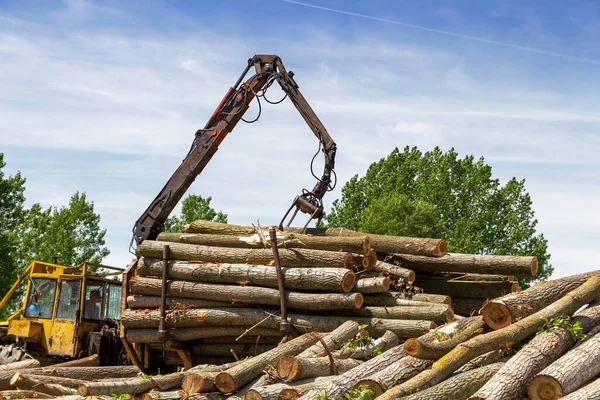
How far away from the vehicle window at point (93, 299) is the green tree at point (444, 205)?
21.7 meters

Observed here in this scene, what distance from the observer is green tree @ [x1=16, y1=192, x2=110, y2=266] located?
38.0 meters

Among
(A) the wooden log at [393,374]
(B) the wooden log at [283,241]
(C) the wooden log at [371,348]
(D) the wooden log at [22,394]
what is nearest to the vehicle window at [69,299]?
(B) the wooden log at [283,241]

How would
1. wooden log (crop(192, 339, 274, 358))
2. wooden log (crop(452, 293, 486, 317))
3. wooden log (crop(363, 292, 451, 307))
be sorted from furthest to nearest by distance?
wooden log (crop(452, 293, 486, 317)) → wooden log (crop(192, 339, 274, 358)) → wooden log (crop(363, 292, 451, 307))

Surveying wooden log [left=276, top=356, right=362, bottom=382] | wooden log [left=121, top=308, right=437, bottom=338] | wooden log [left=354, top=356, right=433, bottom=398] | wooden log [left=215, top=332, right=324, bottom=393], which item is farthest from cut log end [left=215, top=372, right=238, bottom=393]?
wooden log [left=121, top=308, right=437, bottom=338]

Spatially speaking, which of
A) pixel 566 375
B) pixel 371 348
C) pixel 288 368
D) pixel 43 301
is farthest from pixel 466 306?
pixel 43 301

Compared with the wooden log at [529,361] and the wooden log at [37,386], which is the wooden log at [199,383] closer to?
the wooden log at [37,386]

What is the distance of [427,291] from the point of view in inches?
607

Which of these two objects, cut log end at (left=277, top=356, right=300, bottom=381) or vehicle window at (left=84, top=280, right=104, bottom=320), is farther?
vehicle window at (left=84, top=280, right=104, bottom=320)

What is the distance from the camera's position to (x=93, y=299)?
57.3 feet

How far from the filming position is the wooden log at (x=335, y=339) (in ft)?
39.8

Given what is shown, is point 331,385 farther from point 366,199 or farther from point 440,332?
point 366,199

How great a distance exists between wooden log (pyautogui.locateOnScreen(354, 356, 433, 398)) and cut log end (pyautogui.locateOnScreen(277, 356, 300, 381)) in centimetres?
100

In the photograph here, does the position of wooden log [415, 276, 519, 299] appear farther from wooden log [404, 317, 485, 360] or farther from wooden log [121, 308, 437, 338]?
wooden log [404, 317, 485, 360]

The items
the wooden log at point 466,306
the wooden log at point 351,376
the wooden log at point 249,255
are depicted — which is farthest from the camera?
the wooden log at point 466,306
